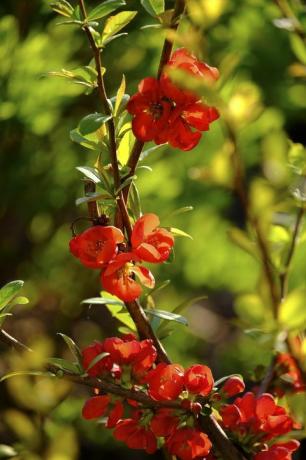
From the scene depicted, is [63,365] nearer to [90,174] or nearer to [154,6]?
[90,174]

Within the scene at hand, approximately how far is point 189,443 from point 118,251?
0.16 metres

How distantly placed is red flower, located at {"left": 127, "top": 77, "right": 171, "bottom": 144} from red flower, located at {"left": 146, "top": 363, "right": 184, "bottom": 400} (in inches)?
7.0

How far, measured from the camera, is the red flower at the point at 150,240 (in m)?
0.60

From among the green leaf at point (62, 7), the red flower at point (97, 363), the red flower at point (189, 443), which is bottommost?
the red flower at point (189, 443)

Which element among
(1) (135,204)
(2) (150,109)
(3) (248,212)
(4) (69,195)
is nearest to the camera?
(3) (248,212)

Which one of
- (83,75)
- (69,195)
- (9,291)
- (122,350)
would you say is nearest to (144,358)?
(122,350)

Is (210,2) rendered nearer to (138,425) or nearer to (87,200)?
(87,200)

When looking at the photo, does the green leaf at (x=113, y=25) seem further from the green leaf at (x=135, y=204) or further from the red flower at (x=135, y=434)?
the red flower at (x=135, y=434)

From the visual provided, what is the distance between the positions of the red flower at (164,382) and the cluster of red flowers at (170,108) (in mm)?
171

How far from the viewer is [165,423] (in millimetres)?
627

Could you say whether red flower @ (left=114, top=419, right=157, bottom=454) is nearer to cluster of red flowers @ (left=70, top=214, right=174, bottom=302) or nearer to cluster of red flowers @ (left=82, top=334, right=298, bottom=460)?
cluster of red flowers @ (left=82, top=334, right=298, bottom=460)

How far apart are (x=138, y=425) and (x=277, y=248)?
21cm

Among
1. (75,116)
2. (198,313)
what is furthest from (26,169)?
(198,313)

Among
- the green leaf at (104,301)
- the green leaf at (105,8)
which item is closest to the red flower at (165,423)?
the green leaf at (104,301)
